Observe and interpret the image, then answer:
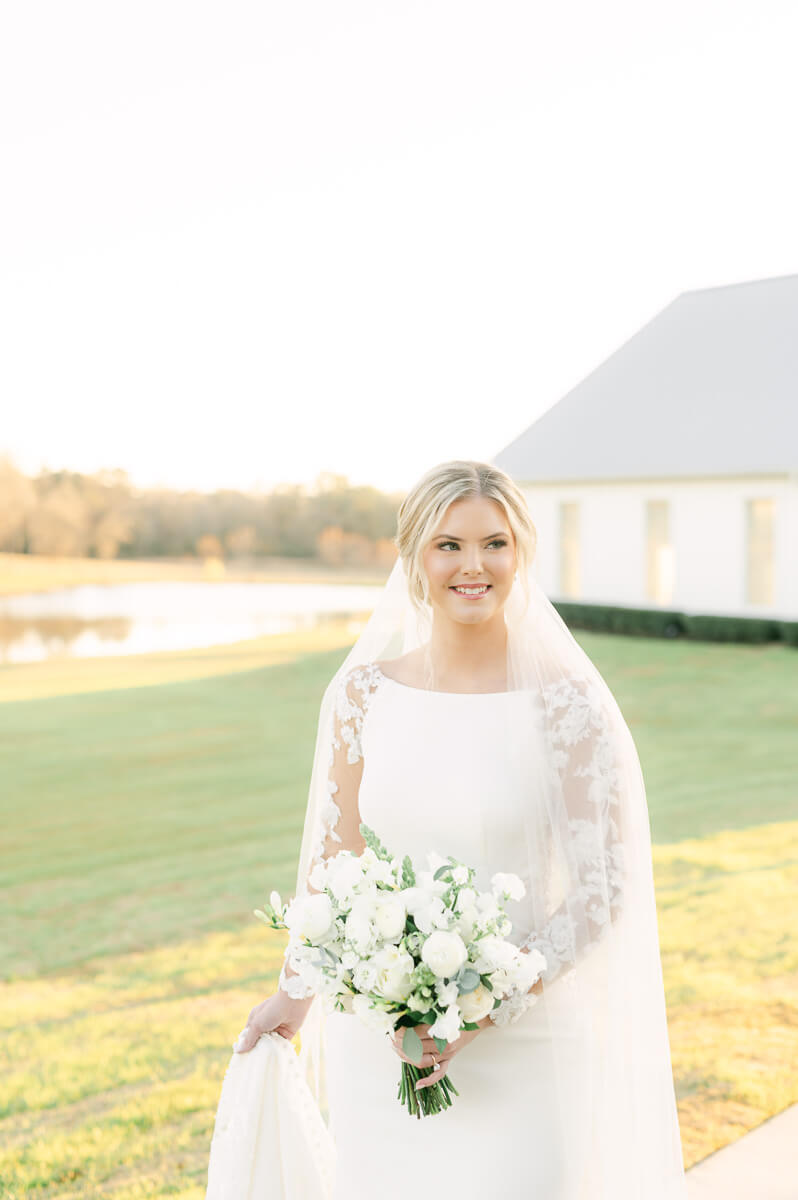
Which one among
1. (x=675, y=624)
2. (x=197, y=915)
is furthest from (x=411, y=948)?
(x=675, y=624)

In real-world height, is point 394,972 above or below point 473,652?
below

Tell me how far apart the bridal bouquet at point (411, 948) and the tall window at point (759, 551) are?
26.8m

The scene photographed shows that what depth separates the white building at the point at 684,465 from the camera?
27.5 metres

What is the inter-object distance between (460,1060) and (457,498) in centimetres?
133

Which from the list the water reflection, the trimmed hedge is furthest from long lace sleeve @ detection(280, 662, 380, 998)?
the water reflection

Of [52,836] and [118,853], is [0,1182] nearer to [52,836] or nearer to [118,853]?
[118,853]

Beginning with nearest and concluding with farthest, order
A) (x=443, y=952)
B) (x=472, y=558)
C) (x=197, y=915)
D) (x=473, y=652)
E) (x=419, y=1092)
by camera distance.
Answer: 1. (x=443, y=952)
2. (x=419, y=1092)
3. (x=472, y=558)
4. (x=473, y=652)
5. (x=197, y=915)

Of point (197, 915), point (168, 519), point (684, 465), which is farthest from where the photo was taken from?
point (168, 519)

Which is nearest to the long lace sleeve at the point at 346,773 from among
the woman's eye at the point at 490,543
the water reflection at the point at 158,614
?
the woman's eye at the point at 490,543

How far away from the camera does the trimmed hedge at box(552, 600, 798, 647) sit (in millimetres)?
24797

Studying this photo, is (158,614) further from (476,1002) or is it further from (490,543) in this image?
(476,1002)

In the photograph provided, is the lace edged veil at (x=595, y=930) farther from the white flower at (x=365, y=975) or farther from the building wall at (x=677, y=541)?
the building wall at (x=677, y=541)

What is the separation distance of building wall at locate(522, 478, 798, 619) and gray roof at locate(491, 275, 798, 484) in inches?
22.8

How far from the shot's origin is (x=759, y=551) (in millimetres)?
27562
